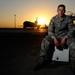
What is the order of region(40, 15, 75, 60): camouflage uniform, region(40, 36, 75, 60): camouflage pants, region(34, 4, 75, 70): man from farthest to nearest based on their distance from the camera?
1. region(40, 15, 75, 60): camouflage uniform
2. region(34, 4, 75, 70): man
3. region(40, 36, 75, 60): camouflage pants

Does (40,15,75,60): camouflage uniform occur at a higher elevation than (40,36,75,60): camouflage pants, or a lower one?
higher

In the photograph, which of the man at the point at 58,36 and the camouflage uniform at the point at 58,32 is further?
the camouflage uniform at the point at 58,32

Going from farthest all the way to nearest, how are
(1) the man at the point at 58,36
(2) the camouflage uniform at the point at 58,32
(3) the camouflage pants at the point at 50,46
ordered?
1. (2) the camouflage uniform at the point at 58,32
2. (1) the man at the point at 58,36
3. (3) the camouflage pants at the point at 50,46

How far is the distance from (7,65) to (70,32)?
2.01m

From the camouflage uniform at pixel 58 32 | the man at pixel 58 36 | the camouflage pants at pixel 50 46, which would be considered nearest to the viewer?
the camouflage pants at pixel 50 46

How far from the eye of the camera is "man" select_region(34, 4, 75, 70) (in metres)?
5.51

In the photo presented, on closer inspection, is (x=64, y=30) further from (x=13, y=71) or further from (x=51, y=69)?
(x=13, y=71)

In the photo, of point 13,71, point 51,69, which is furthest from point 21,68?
point 51,69

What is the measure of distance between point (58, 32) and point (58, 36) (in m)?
0.13

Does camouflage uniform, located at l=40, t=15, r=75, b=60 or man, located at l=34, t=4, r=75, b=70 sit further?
camouflage uniform, located at l=40, t=15, r=75, b=60

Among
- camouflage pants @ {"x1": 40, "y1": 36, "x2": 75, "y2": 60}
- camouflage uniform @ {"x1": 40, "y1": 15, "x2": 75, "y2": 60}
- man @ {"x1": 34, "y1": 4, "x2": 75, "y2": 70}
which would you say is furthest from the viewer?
camouflage uniform @ {"x1": 40, "y1": 15, "x2": 75, "y2": 60}

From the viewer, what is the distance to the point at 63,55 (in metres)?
5.82

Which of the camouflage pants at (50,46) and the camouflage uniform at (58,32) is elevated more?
the camouflage uniform at (58,32)

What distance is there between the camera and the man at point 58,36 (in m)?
5.51
